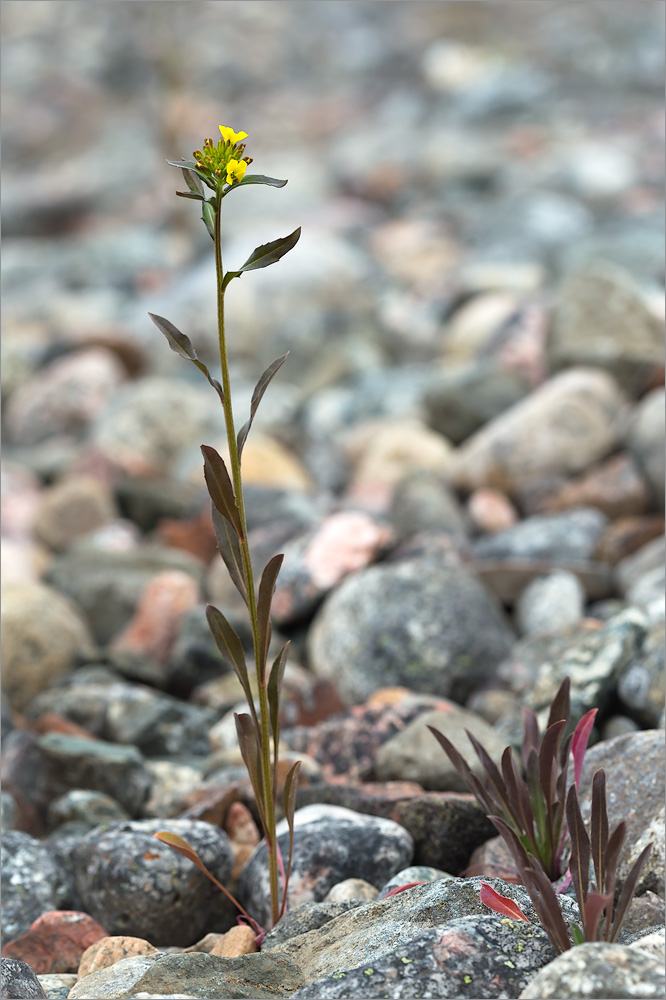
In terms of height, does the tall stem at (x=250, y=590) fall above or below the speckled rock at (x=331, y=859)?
above

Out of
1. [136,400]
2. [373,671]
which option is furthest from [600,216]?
[373,671]

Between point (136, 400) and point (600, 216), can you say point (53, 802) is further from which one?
point (600, 216)

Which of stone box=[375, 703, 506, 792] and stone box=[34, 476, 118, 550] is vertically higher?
stone box=[34, 476, 118, 550]

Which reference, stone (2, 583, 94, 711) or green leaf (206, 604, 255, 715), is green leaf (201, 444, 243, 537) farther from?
stone (2, 583, 94, 711)

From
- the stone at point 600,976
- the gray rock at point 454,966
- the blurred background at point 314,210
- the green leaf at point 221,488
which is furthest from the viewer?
the blurred background at point 314,210

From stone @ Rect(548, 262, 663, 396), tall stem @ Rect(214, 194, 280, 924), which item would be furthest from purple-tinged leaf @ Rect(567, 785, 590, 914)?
stone @ Rect(548, 262, 663, 396)

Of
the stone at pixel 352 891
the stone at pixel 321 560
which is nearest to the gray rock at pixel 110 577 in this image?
the stone at pixel 321 560

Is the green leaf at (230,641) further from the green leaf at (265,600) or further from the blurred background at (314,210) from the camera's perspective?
the blurred background at (314,210)

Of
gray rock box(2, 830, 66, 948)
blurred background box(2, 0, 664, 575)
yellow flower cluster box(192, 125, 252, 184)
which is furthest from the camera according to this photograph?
blurred background box(2, 0, 664, 575)
